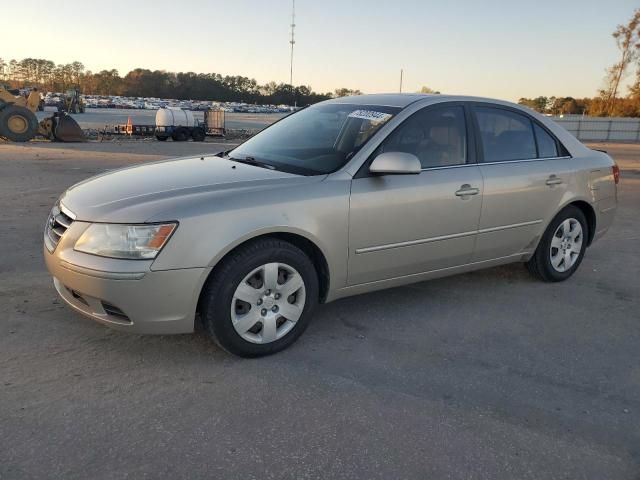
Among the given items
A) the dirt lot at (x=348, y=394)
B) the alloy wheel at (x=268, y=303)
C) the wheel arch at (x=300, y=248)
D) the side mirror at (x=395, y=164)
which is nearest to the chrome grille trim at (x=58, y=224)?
the dirt lot at (x=348, y=394)

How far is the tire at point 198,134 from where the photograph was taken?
29.7 metres

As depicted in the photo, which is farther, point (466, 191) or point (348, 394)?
point (466, 191)

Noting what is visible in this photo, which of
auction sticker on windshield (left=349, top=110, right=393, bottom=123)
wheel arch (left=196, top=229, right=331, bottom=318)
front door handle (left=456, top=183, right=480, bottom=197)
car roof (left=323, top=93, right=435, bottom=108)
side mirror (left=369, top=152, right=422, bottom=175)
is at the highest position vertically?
car roof (left=323, top=93, right=435, bottom=108)

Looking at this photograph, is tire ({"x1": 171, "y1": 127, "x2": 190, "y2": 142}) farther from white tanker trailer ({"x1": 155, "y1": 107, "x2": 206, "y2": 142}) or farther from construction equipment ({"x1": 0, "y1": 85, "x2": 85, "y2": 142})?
construction equipment ({"x1": 0, "y1": 85, "x2": 85, "y2": 142})

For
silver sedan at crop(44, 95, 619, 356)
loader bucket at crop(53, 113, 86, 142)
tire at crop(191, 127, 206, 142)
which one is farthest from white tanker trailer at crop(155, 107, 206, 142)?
silver sedan at crop(44, 95, 619, 356)

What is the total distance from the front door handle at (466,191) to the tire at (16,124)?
21604 millimetres

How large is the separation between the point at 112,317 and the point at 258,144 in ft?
6.47

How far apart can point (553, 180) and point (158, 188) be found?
10.9 feet

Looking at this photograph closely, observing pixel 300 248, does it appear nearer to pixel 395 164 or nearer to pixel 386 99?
pixel 395 164

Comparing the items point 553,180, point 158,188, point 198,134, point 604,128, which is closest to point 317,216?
point 158,188

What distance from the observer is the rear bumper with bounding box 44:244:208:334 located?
3.08 m

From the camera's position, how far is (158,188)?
3496 mm

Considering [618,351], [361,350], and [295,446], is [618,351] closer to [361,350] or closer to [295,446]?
[361,350]

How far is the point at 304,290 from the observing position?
3607 mm
